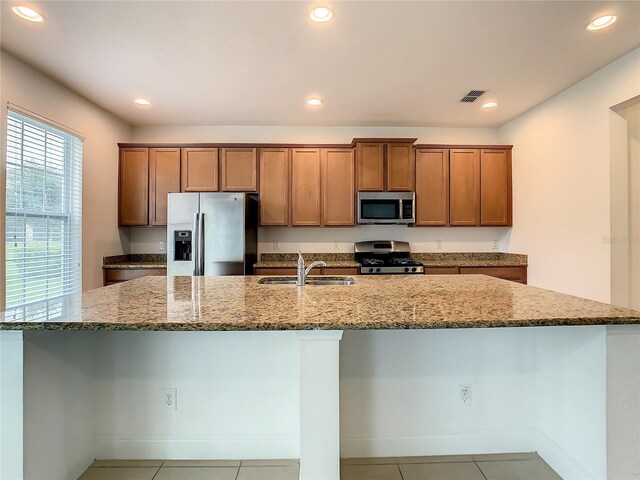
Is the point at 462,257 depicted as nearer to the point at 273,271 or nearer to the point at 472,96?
the point at 472,96

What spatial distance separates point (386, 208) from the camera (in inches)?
158

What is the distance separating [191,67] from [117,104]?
54.1 inches

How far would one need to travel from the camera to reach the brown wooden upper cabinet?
3.98 metres

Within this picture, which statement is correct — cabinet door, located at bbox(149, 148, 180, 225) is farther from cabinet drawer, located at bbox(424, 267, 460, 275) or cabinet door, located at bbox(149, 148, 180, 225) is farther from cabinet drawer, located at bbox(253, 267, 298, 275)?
cabinet drawer, located at bbox(424, 267, 460, 275)

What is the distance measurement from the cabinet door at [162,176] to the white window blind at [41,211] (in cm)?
77

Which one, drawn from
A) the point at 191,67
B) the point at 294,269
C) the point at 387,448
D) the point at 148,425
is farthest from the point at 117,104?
the point at 387,448

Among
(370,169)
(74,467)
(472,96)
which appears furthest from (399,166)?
(74,467)

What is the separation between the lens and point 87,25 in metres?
2.18

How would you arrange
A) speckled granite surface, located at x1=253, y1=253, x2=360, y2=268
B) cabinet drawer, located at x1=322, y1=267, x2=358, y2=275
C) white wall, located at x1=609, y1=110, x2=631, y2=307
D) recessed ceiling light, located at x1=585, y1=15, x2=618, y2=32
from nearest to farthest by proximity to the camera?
1. recessed ceiling light, located at x1=585, y1=15, x2=618, y2=32
2. white wall, located at x1=609, y1=110, x2=631, y2=307
3. cabinet drawer, located at x1=322, y1=267, x2=358, y2=275
4. speckled granite surface, located at x1=253, y1=253, x2=360, y2=268

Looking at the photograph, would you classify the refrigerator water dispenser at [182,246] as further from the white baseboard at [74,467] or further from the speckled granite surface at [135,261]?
the white baseboard at [74,467]

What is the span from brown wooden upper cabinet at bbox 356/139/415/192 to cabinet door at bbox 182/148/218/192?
1.79 m

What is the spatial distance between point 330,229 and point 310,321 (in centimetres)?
317

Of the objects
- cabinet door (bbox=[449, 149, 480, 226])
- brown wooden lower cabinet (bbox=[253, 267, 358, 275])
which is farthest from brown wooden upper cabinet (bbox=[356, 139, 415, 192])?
brown wooden lower cabinet (bbox=[253, 267, 358, 275])

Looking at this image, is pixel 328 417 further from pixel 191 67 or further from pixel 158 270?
pixel 158 270
